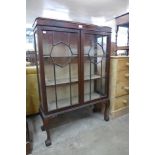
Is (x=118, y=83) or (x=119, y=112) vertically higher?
(x=118, y=83)

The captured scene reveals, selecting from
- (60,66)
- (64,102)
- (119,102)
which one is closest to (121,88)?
(119,102)

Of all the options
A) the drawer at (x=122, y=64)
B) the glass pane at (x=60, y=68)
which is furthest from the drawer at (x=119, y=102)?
the glass pane at (x=60, y=68)

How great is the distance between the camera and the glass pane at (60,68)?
164cm

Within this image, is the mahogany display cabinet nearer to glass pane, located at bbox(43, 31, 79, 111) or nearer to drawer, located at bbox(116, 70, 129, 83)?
glass pane, located at bbox(43, 31, 79, 111)

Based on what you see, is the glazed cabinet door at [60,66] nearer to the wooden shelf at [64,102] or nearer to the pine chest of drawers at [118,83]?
the wooden shelf at [64,102]

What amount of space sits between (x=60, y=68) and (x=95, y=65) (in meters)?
0.58

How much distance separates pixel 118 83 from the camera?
215 centimetres

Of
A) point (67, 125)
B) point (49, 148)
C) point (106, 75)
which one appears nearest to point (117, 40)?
point (106, 75)

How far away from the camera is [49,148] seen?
5.16 ft

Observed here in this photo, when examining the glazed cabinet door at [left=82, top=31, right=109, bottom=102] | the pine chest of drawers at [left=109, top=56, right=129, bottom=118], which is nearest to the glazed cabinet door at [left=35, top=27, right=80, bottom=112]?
the glazed cabinet door at [left=82, top=31, right=109, bottom=102]

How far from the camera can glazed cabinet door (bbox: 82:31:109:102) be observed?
73.9 inches

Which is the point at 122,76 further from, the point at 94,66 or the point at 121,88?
the point at 94,66

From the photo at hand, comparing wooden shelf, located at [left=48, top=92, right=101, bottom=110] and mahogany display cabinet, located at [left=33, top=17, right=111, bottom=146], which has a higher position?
mahogany display cabinet, located at [left=33, top=17, right=111, bottom=146]
